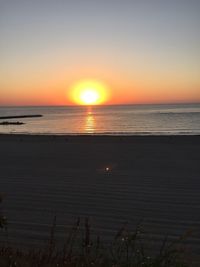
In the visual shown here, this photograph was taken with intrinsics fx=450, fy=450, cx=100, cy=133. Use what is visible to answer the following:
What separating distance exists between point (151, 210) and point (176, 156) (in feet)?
25.6

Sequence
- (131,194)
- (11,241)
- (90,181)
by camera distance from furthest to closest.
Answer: (90,181), (131,194), (11,241)

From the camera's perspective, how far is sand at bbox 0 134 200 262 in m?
5.83

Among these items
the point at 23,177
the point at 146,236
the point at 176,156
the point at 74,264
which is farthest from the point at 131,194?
the point at 176,156

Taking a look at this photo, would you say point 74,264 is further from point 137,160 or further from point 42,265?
point 137,160

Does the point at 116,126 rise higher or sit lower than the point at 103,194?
higher

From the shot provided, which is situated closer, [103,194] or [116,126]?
[103,194]

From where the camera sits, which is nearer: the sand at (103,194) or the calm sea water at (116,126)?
the sand at (103,194)

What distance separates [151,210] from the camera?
6.69 meters

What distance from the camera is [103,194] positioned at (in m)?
7.92

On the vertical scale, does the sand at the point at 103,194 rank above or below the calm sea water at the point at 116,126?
below

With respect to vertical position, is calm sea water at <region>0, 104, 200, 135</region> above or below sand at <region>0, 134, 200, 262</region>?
above

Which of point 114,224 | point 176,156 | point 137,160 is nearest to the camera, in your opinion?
point 114,224

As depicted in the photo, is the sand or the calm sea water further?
the calm sea water

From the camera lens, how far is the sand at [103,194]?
5828 millimetres
